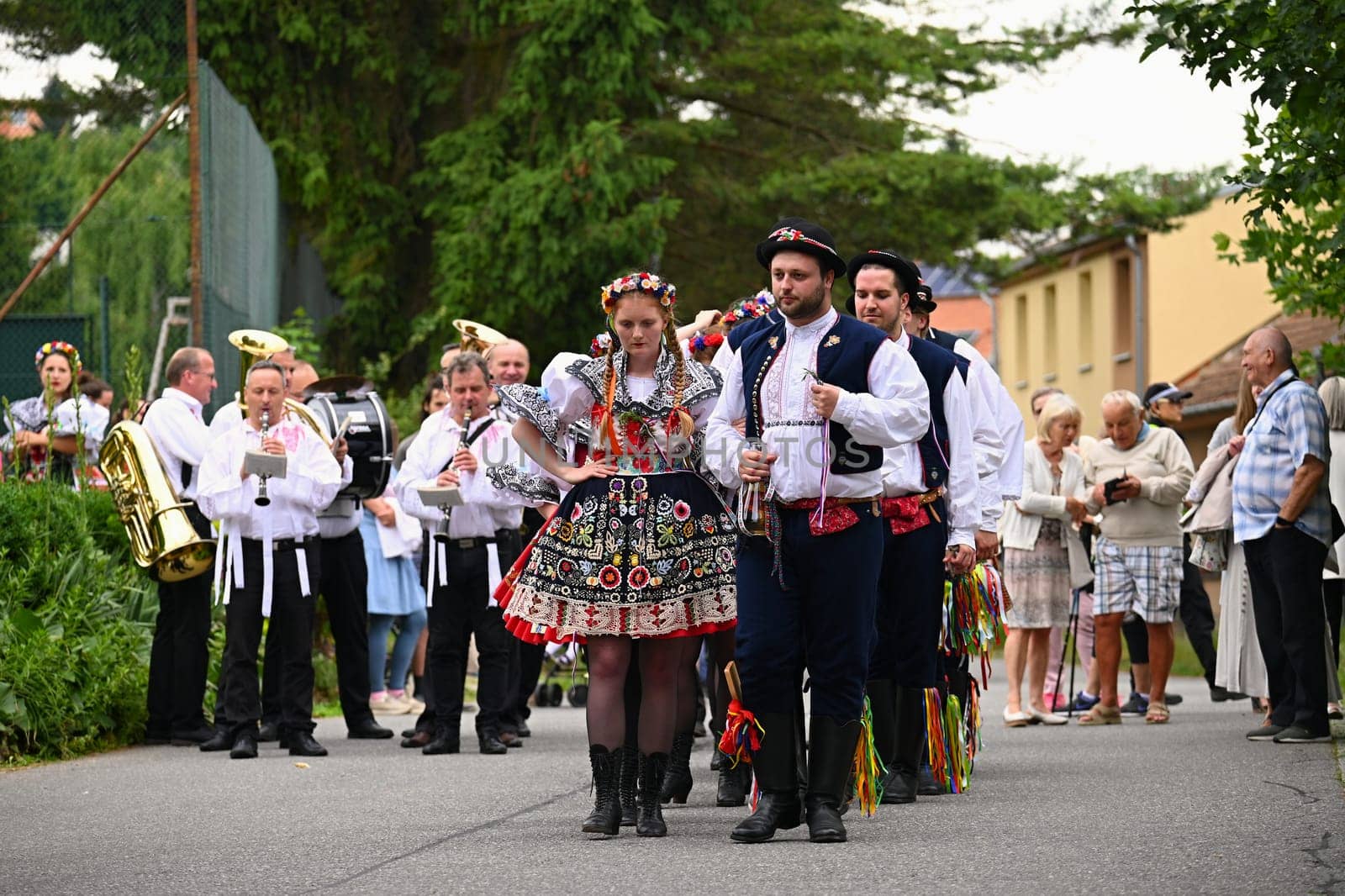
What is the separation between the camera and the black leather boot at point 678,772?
27.3 ft

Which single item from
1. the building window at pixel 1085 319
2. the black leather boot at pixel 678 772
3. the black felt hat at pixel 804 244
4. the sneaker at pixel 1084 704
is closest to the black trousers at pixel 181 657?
the black leather boot at pixel 678 772

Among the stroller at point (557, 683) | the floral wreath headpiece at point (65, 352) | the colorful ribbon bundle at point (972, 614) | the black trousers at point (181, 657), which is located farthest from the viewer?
the stroller at point (557, 683)

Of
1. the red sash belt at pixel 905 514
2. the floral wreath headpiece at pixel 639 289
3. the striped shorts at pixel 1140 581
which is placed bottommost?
the striped shorts at pixel 1140 581

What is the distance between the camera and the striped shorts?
41.5 feet

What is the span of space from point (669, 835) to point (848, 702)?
806 mm

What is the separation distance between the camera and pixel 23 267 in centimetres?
1817

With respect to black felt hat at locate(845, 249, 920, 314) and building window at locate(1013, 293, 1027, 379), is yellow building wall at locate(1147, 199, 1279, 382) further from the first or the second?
black felt hat at locate(845, 249, 920, 314)

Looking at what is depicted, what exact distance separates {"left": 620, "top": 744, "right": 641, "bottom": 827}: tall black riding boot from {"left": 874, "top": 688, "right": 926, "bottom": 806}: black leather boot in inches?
53.2

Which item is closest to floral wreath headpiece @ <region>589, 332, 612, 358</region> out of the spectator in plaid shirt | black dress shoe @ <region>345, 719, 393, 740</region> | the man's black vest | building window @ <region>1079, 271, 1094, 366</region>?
the man's black vest

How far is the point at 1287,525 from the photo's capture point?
1080cm

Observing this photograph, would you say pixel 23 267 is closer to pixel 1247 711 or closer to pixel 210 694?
pixel 210 694

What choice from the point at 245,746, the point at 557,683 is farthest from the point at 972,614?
the point at 557,683

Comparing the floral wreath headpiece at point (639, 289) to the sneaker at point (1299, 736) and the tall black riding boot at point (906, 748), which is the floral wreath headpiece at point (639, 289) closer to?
the tall black riding boot at point (906, 748)

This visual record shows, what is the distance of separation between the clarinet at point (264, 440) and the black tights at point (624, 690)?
3828mm
